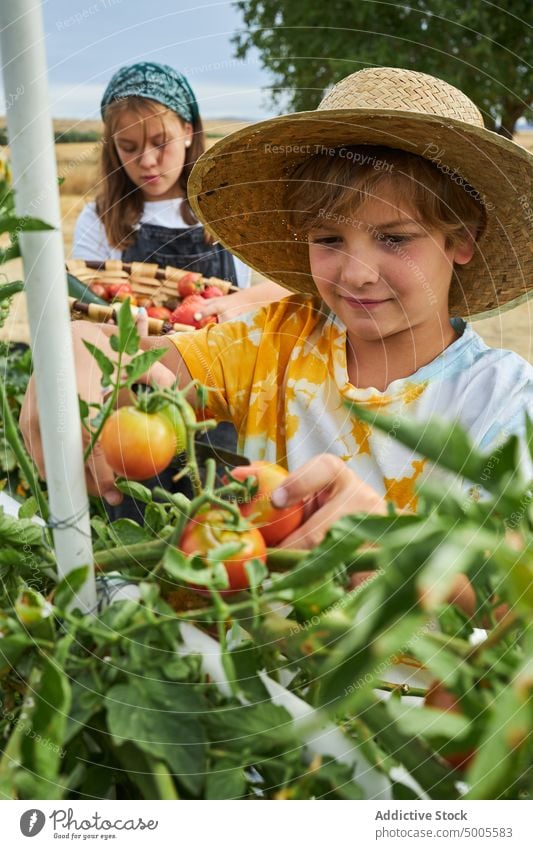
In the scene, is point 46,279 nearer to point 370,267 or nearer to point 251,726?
point 251,726

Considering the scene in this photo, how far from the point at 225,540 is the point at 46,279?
15 centimetres

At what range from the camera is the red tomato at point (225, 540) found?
1.40 feet

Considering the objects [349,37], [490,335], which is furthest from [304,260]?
[349,37]

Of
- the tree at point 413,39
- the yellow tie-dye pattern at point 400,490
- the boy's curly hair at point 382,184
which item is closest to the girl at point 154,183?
the boy's curly hair at point 382,184

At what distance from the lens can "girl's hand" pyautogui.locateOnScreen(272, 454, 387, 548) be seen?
450mm

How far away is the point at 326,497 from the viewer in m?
0.47

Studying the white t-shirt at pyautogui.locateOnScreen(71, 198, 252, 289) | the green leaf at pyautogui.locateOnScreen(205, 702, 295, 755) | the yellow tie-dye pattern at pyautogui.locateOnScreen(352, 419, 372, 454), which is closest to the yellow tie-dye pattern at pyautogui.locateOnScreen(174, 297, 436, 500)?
the yellow tie-dye pattern at pyautogui.locateOnScreen(352, 419, 372, 454)

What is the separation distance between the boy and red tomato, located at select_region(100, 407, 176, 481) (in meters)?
0.18

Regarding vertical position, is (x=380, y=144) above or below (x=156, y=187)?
above

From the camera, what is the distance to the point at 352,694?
1.24 ft

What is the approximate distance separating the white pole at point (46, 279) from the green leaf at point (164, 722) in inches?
2.5

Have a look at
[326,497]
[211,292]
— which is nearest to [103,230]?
[211,292]

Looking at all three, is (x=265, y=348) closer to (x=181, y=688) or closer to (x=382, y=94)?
(x=382, y=94)

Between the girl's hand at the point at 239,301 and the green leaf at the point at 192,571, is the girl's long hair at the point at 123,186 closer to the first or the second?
the girl's hand at the point at 239,301
